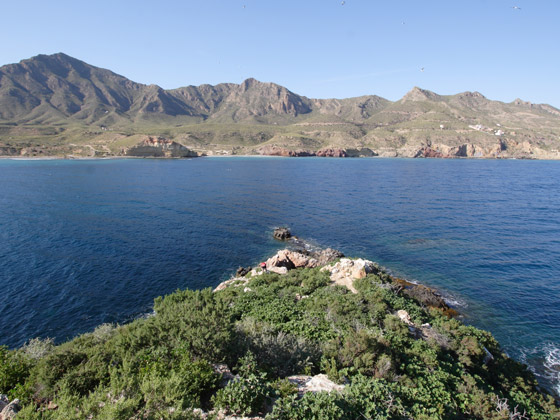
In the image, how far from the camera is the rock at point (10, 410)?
307 inches

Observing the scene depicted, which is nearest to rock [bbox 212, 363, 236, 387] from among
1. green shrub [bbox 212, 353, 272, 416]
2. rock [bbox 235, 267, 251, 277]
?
green shrub [bbox 212, 353, 272, 416]

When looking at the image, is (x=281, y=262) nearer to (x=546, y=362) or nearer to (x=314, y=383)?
(x=314, y=383)

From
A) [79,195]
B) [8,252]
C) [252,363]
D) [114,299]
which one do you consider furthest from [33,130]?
[252,363]

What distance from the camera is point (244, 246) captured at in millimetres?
37625

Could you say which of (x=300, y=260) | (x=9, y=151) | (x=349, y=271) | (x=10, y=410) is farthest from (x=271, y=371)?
(x=9, y=151)

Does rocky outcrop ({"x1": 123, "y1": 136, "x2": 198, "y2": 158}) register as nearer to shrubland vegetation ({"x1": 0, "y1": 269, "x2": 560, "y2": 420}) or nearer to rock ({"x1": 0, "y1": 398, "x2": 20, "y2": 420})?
shrubland vegetation ({"x1": 0, "y1": 269, "x2": 560, "y2": 420})

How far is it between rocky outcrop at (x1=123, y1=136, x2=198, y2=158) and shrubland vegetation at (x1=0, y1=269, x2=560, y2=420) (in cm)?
18656

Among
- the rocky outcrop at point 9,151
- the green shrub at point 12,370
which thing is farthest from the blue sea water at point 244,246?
the rocky outcrop at point 9,151

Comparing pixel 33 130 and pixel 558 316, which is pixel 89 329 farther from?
pixel 33 130

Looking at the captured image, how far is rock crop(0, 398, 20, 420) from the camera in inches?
307

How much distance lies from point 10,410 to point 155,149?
194 metres

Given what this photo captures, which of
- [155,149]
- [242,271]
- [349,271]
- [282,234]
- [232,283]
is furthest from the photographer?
[155,149]

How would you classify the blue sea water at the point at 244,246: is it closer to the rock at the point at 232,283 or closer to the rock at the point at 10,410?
the rock at the point at 232,283

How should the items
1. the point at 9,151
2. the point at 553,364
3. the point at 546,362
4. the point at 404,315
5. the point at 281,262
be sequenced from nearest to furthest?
the point at 404,315 → the point at 553,364 → the point at 546,362 → the point at 281,262 → the point at 9,151
